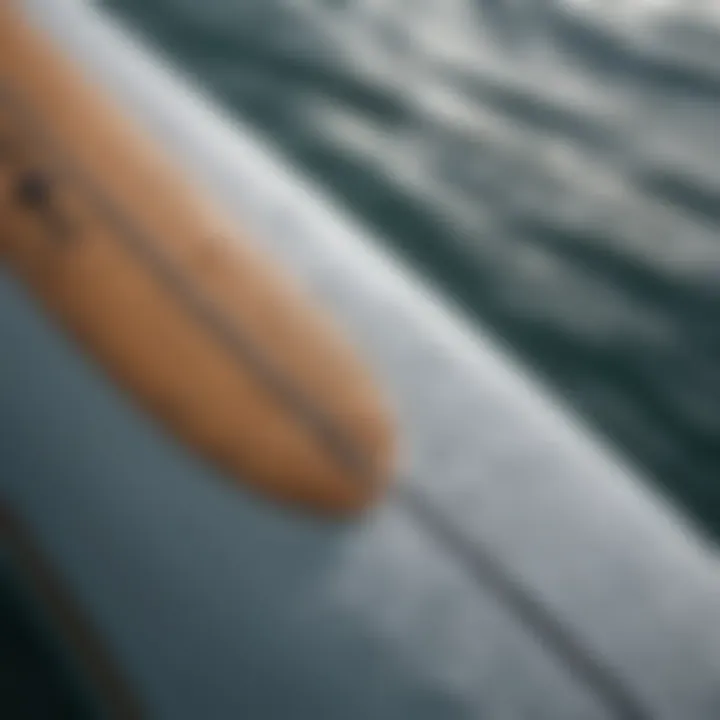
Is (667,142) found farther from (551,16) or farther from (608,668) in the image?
(608,668)

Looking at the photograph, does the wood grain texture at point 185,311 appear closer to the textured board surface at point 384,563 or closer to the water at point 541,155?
the textured board surface at point 384,563

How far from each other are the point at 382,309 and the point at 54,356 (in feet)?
0.76

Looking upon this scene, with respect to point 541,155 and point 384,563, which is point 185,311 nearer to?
point 384,563

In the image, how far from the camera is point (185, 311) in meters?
0.75

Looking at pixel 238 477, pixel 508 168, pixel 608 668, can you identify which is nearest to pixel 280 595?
pixel 238 477

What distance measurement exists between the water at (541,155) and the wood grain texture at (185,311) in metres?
0.39

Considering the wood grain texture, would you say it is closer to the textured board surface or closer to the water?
the textured board surface

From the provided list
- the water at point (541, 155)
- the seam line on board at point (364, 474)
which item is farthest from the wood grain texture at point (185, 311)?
the water at point (541, 155)

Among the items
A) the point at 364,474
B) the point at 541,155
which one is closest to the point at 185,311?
the point at 364,474

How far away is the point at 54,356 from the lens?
736 mm

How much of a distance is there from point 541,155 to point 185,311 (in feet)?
2.07

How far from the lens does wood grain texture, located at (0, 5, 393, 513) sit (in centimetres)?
70

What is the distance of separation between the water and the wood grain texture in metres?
0.39

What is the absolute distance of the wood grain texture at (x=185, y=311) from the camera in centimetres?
70
